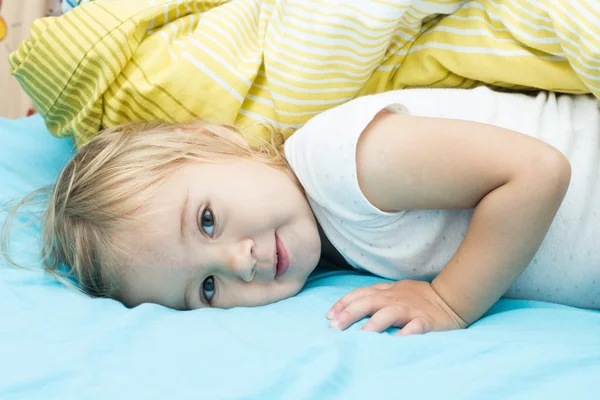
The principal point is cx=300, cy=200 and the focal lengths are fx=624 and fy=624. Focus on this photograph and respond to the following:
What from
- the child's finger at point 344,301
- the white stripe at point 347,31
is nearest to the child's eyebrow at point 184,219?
the child's finger at point 344,301

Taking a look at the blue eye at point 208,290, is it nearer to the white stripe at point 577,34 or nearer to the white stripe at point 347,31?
the white stripe at point 347,31

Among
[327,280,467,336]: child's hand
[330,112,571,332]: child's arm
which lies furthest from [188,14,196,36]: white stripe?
[327,280,467,336]: child's hand

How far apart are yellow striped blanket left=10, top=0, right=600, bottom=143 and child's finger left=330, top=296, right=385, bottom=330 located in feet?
1.16

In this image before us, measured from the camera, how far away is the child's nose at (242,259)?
808 millimetres

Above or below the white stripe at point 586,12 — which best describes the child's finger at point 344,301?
below

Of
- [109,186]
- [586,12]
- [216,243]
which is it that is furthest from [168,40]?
[586,12]

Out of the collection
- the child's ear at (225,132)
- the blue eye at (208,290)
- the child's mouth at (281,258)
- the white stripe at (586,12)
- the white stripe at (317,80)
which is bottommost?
the blue eye at (208,290)

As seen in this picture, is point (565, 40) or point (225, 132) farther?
point (225, 132)

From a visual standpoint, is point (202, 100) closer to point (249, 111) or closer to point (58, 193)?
point (249, 111)

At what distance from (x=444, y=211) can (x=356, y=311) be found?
0.21 meters

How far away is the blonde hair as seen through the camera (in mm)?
852

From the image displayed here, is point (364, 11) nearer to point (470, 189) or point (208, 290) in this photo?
point (470, 189)

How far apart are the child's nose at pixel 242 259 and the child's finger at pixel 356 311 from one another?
14 centimetres

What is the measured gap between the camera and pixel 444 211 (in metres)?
0.86
